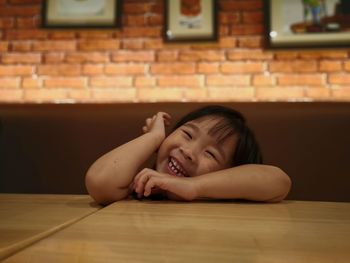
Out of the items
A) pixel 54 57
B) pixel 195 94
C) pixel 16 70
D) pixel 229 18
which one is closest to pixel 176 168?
pixel 195 94

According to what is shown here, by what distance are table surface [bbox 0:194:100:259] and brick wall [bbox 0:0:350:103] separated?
4.16 feet

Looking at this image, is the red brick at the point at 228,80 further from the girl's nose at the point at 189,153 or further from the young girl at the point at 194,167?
the girl's nose at the point at 189,153

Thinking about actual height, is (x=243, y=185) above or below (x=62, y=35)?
below

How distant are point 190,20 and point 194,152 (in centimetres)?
131

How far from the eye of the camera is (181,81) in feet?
6.91

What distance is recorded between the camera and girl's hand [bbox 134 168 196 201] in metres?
0.80

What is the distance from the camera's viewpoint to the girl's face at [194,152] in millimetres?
962

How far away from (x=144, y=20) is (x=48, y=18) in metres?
0.55

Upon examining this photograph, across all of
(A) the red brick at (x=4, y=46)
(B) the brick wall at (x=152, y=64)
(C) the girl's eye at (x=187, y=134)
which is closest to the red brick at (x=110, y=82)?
(B) the brick wall at (x=152, y=64)

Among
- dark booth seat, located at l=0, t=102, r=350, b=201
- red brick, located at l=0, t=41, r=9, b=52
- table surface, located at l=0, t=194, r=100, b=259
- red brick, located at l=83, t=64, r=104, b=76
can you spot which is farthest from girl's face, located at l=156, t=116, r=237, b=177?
red brick, located at l=0, t=41, r=9, b=52

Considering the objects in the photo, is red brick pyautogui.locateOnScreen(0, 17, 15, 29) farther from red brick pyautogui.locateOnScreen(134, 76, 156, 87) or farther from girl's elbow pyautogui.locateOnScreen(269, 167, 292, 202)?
girl's elbow pyautogui.locateOnScreen(269, 167, 292, 202)

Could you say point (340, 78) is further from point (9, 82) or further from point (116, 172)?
point (9, 82)

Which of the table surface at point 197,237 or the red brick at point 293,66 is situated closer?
the table surface at point 197,237

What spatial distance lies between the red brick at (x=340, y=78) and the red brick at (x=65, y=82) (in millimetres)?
1344
